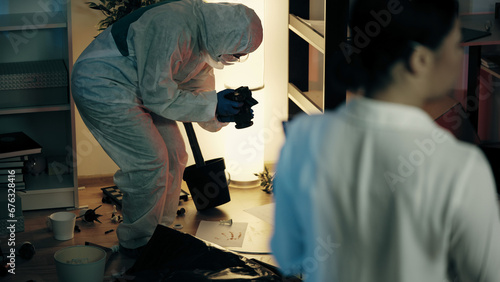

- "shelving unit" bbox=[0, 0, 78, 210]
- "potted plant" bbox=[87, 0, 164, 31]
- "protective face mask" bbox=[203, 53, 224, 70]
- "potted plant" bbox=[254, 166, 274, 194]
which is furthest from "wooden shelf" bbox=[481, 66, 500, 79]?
"shelving unit" bbox=[0, 0, 78, 210]

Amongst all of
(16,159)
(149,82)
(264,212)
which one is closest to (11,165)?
(16,159)

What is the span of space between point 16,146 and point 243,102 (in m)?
1.10

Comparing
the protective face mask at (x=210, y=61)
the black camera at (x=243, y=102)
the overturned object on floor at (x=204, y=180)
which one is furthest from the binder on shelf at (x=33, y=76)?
the black camera at (x=243, y=102)

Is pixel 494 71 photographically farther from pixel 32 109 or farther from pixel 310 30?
pixel 32 109

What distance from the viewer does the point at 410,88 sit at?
716 mm

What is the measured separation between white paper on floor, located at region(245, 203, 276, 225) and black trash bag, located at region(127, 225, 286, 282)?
2.35 feet

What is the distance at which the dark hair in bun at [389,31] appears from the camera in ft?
2.23

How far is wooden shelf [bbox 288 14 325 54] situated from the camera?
2576mm

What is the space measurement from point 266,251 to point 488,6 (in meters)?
2.16

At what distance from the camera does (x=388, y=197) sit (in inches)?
28.4

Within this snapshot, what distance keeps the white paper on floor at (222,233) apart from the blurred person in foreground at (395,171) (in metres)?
1.66

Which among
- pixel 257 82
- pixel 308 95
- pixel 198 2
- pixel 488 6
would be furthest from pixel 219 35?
pixel 488 6

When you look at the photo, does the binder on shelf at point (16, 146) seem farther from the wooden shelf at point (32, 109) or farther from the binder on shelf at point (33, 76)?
the binder on shelf at point (33, 76)

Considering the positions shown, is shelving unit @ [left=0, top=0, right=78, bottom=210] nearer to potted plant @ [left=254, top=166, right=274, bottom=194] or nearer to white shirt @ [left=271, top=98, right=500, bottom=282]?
potted plant @ [left=254, top=166, right=274, bottom=194]
